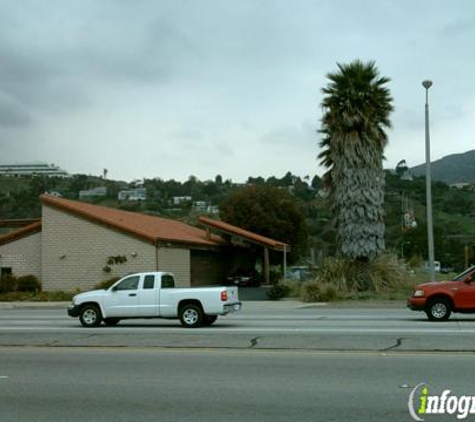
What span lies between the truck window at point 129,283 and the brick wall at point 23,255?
2103 cm

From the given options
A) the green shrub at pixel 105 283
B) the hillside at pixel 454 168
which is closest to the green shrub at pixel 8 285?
the green shrub at pixel 105 283

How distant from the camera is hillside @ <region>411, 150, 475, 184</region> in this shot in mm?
141250

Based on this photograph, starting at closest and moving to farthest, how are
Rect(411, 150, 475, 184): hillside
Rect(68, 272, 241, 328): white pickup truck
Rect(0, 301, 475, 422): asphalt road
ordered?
Rect(0, 301, 475, 422): asphalt road
Rect(68, 272, 241, 328): white pickup truck
Rect(411, 150, 475, 184): hillside

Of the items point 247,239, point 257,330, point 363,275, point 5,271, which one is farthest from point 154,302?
point 247,239

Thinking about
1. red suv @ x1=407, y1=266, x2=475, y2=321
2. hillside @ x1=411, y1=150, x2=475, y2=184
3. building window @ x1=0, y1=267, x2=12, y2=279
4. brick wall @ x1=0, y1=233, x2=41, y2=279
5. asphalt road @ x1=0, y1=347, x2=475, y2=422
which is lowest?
asphalt road @ x1=0, y1=347, x2=475, y2=422

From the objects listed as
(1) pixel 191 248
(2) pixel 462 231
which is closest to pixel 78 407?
(1) pixel 191 248

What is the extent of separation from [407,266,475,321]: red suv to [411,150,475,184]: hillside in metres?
119

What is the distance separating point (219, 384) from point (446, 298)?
37.4 feet

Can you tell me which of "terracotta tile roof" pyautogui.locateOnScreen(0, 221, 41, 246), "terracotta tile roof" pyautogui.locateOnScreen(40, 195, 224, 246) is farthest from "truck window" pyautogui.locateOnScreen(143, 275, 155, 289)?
"terracotta tile roof" pyautogui.locateOnScreen(0, 221, 41, 246)

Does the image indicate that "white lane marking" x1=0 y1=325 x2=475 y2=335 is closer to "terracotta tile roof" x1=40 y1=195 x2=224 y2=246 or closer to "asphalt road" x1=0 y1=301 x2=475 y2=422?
"asphalt road" x1=0 y1=301 x2=475 y2=422

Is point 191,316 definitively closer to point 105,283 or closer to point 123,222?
point 105,283

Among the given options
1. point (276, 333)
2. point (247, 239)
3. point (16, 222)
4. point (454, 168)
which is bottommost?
point (276, 333)

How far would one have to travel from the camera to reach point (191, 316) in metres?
19.3

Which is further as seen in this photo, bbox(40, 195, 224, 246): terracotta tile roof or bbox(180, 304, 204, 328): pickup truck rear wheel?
bbox(40, 195, 224, 246): terracotta tile roof
